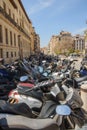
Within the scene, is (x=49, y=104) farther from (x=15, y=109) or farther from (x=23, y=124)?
(x=23, y=124)

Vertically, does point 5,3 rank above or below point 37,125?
above

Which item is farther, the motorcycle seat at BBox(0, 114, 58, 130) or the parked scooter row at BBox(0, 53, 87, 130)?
the parked scooter row at BBox(0, 53, 87, 130)

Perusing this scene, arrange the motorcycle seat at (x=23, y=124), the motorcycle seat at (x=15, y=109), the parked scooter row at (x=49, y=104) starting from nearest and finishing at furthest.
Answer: the motorcycle seat at (x=23, y=124) → the motorcycle seat at (x=15, y=109) → the parked scooter row at (x=49, y=104)

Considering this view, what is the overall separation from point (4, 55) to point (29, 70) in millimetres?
12426

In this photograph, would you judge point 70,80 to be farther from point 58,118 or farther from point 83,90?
point 58,118

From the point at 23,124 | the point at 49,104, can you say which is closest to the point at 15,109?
the point at 23,124

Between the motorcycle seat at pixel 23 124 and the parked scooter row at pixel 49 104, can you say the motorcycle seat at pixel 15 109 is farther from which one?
the motorcycle seat at pixel 23 124

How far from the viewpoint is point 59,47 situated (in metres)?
102

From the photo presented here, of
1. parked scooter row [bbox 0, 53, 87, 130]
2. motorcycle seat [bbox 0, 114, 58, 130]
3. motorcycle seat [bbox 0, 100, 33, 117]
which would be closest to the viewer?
motorcycle seat [bbox 0, 114, 58, 130]

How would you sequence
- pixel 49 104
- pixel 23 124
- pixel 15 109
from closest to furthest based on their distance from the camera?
pixel 23 124 → pixel 15 109 → pixel 49 104

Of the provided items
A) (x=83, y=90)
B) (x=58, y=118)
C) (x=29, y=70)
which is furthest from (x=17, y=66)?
(x=58, y=118)

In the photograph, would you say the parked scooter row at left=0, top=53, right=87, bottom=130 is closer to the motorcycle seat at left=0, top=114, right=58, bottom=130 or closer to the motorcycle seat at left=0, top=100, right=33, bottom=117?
the motorcycle seat at left=0, top=100, right=33, bottom=117

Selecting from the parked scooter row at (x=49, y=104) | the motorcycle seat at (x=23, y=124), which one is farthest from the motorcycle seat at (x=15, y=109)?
the motorcycle seat at (x=23, y=124)

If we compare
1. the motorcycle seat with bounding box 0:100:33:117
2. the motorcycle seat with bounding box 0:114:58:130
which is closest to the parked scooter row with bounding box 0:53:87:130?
the motorcycle seat with bounding box 0:100:33:117
